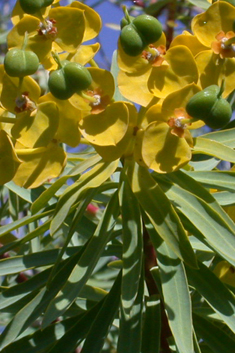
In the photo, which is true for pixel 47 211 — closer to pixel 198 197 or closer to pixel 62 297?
pixel 62 297

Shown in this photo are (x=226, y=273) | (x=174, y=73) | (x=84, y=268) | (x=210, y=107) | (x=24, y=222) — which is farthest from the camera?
(x=226, y=273)

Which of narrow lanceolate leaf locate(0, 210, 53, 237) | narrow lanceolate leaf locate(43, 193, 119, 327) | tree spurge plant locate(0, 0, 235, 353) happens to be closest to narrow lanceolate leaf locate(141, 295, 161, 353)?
tree spurge plant locate(0, 0, 235, 353)

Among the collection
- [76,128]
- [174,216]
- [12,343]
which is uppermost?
[76,128]

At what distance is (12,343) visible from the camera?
4.49 feet

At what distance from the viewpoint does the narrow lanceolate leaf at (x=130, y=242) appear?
1168 millimetres

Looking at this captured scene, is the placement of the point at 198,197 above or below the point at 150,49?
below

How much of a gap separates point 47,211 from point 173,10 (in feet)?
4.19

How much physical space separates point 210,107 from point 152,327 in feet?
1.91

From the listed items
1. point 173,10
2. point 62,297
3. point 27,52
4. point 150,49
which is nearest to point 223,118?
point 150,49

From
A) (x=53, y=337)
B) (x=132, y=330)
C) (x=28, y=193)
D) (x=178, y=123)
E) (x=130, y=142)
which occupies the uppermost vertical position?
(x=178, y=123)

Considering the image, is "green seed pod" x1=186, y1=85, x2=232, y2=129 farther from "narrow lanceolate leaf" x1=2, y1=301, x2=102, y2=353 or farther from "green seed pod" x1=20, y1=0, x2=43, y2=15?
"narrow lanceolate leaf" x1=2, y1=301, x2=102, y2=353

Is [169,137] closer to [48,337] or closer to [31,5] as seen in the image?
[31,5]

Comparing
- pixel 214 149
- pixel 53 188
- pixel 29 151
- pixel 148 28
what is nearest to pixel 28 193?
pixel 53 188

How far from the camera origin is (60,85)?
1.01 meters
